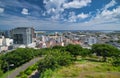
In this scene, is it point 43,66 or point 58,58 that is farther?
point 58,58

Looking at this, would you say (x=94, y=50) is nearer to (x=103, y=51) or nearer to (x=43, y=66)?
(x=103, y=51)

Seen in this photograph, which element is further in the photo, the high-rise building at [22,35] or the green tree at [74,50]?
the high-rise building at [22,35]

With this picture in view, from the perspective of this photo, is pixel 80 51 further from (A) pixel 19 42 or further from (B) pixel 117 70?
(A) pixel 19 42

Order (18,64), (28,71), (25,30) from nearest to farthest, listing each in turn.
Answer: (28,71) → (18,64) → (25,30)

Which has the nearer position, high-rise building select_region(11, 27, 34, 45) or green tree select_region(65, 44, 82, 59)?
green tree select_region(65, 44, 82, 59)

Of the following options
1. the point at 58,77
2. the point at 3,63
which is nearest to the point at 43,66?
the point at 58,77

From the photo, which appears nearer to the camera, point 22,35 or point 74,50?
point 74,50

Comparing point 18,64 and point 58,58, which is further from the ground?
point 58,58

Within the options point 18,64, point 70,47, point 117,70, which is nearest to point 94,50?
point 70,47

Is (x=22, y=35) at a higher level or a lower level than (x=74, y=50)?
higher

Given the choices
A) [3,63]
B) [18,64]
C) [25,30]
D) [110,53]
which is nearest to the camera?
[3,63]
